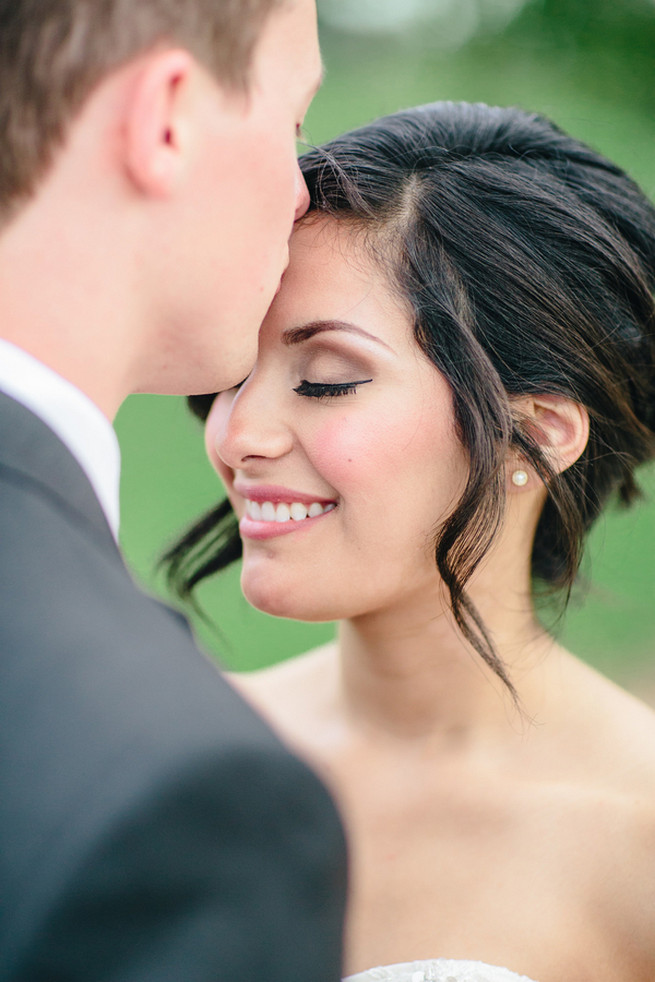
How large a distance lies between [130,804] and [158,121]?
713 millimetres

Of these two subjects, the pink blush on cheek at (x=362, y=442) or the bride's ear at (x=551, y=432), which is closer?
the pink blush on cheek at (x=362, y=442)

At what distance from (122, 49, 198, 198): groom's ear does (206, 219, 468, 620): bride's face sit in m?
0.71

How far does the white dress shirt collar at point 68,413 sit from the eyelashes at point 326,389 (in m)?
0.76

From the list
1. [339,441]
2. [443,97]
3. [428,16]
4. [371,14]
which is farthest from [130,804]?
[428,16]

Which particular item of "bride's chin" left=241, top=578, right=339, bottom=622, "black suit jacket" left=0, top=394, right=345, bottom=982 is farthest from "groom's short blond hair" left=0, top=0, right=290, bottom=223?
"bride's chin" left=241, top=578, right=339, bottom=622

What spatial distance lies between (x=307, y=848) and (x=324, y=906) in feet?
0.21

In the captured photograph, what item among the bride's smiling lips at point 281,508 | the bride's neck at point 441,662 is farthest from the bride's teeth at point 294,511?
the bride's neck at point 441,662

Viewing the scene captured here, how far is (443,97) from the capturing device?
7375mm

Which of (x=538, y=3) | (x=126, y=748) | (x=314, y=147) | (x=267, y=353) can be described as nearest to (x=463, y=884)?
(x=267, y=353)

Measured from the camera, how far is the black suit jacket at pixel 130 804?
0.71m

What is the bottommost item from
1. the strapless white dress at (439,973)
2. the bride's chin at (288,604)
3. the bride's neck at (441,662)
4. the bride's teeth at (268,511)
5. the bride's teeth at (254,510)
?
the strapless white dress at (439,973)

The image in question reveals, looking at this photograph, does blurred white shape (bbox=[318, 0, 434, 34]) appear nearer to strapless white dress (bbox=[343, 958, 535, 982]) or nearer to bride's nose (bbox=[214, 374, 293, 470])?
bride's nose (bbox=[214, 374, 293, 470])

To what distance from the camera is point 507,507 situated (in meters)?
1.96

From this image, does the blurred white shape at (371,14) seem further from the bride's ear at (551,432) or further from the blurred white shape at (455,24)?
the bride's ear at (551,432)
